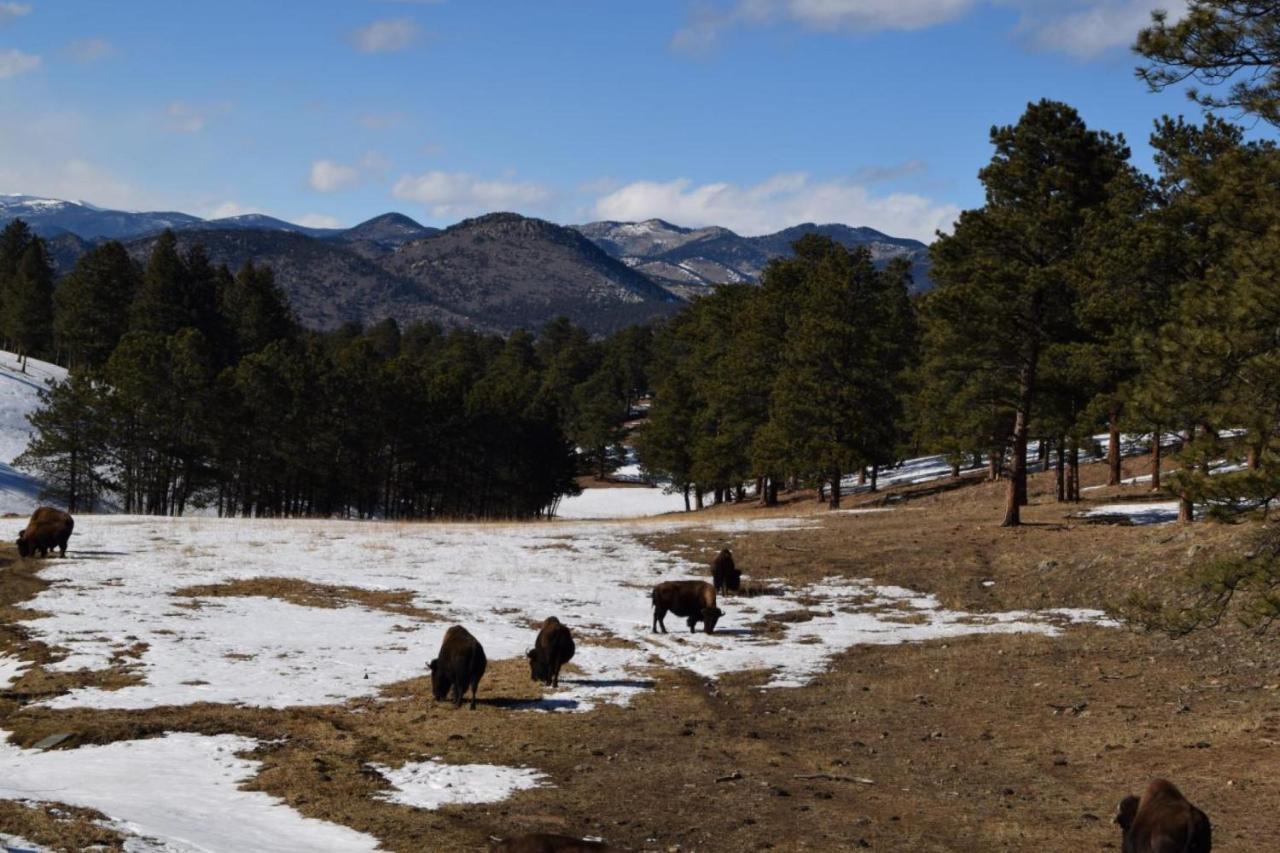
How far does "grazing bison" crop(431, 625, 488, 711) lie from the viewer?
54.4 ft

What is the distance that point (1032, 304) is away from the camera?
105 feet

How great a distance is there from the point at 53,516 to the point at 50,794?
71.6ft

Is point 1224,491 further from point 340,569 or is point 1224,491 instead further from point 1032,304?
point 340,569

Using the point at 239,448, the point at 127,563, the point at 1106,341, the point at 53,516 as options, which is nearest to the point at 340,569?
the point at 127,563

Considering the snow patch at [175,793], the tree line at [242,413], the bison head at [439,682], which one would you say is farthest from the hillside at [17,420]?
the snow patch at [175,793]

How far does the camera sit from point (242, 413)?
62.5 metres

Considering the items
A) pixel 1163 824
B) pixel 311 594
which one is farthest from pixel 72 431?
pixel 1163 824

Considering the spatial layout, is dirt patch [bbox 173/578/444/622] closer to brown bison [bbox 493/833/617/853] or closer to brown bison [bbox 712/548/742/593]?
brown bison [bbox 712/548/742/593]

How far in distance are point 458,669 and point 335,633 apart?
652 centimetres

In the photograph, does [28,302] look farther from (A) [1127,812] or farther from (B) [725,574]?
(A) [1127,812]

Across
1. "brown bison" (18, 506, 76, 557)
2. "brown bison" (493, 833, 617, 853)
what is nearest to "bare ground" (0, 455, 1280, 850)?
"brown bison" (493, 833, 617, 853)

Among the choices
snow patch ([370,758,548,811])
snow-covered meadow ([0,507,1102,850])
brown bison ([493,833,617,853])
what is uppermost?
brown bison ([493,833,617,853])

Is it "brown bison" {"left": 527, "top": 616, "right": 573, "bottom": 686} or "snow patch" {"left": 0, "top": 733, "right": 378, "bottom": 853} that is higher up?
"brown bison" {"left": 527, "top": 616, "right": 573, "bottom": 686}

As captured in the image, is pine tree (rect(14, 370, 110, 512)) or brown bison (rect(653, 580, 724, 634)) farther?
pine tree (rect(14, 370, 110, 512))
